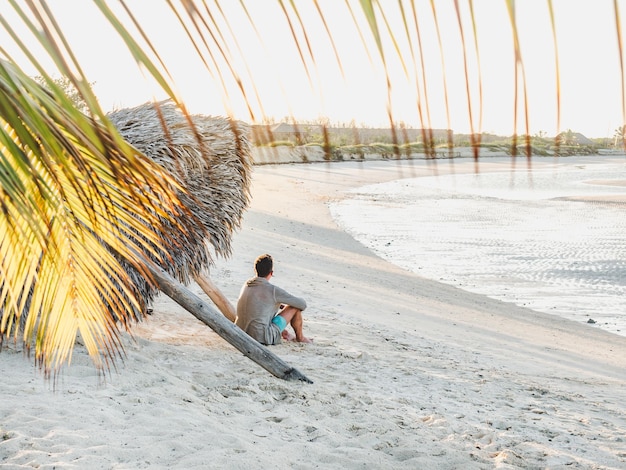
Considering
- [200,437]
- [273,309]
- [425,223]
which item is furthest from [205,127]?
[425,223]

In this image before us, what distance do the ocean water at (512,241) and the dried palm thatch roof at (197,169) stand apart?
244 cm

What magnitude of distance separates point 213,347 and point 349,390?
178cm

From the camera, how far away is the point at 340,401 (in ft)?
19.3

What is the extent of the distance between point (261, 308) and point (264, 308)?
0.03 meters

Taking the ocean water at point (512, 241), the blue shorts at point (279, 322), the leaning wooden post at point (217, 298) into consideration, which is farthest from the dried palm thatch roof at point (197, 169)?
the ocean water at point (512, 241)

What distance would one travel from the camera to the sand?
4492 millimetres

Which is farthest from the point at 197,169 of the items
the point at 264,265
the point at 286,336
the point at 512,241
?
the point at 512,241

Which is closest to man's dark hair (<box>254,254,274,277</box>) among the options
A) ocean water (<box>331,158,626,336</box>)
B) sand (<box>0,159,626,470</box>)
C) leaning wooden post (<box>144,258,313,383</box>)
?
sand (<box>0,159,626,470</box>)

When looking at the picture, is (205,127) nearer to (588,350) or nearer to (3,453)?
(3,453)

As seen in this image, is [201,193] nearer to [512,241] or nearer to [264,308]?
[264,308]

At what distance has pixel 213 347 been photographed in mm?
7383

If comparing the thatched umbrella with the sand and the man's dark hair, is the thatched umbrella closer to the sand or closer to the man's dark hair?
the sand

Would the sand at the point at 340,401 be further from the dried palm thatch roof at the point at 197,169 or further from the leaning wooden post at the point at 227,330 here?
the dried palm thatch roof at the point at 197,169

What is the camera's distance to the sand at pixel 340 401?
177 inches
